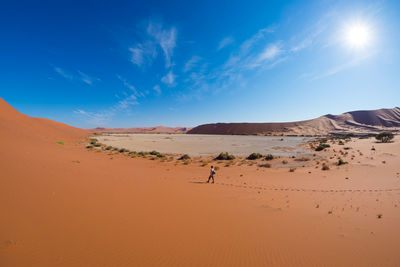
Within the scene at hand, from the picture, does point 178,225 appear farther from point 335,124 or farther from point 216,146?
point 335,124

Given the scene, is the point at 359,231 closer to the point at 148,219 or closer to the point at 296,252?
the point at 296,252

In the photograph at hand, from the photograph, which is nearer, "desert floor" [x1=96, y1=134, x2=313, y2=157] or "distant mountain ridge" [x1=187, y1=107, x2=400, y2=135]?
"desert floor" [x1=96, y1=134, x2=313, y2=157]

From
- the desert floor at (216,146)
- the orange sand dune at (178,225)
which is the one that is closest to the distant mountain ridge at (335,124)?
the desert floor at (216,146)

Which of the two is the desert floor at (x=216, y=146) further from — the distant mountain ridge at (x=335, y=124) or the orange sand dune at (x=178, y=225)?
the distant mountain ridge at (x=335, y=124)

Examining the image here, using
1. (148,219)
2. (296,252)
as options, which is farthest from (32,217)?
(296,252)

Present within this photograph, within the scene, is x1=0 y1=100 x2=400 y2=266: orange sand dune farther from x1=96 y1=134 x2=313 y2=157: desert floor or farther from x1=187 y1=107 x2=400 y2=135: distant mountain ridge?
x1=187 y1=107 x2=400 y2=135: distant mountain ridge

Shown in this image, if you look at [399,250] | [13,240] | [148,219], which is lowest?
[399,250]

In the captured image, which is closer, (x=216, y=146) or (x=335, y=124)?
(x=216, y=146)

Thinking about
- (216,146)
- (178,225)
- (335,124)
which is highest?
(335,124)

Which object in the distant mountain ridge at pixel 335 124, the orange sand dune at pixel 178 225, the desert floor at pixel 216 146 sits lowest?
the orange sand dune at pixel 178 225

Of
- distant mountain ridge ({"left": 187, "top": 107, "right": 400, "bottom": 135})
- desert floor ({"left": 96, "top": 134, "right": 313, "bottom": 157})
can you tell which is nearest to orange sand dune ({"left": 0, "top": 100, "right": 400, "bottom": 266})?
desert floor ({"left": 96, "top": 134, "right": 313, "bottom": 157})

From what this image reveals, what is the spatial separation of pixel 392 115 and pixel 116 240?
152m

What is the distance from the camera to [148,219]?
499cm

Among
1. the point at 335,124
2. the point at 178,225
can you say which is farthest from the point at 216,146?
the point at 335,124
